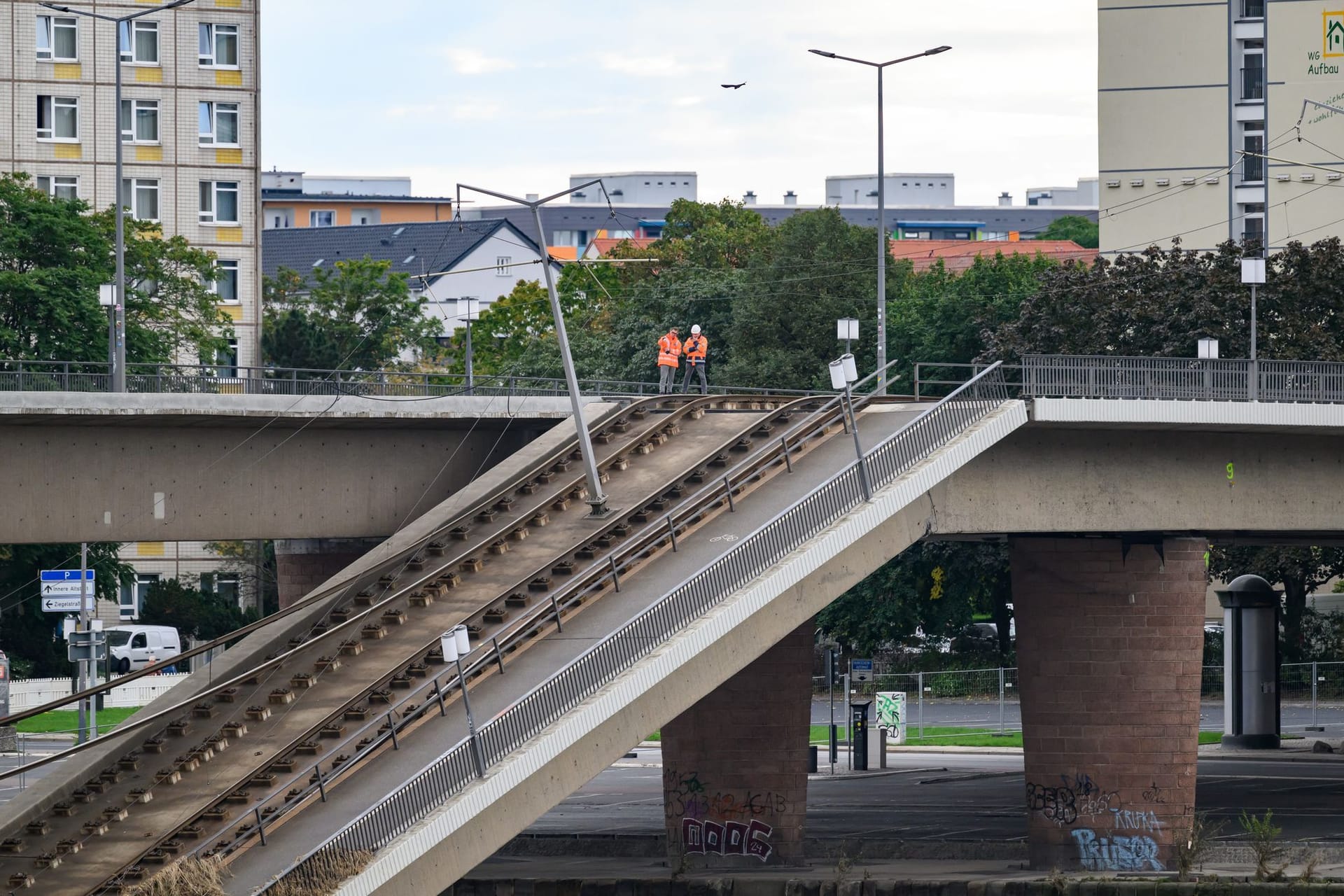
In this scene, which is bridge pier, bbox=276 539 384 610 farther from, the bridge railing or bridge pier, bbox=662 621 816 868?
the bridge railing

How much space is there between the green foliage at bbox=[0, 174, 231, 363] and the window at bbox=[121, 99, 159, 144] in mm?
9505

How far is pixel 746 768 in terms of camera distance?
37156 mm

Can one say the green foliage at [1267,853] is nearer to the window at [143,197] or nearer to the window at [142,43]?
the window at [143,197]

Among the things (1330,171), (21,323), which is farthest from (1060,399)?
(1330,171)

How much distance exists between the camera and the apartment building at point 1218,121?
7788cm

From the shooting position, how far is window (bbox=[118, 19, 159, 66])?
82688 millimetres

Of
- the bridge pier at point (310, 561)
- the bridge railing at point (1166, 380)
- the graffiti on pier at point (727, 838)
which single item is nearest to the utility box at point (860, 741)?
the bridge pier at point (310, 561)

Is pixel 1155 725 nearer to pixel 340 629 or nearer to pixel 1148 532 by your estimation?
pixel 1148 532

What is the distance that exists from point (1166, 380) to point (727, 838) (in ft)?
33.7

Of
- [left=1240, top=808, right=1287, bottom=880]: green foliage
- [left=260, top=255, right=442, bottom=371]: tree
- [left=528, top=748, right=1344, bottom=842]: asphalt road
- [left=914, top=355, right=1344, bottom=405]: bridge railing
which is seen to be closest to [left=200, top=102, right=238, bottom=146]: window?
[left=260, top=255, right=442, bottom=371]: tree

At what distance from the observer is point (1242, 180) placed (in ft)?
267

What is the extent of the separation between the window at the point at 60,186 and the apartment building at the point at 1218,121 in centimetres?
3723

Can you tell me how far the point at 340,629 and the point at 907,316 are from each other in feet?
155

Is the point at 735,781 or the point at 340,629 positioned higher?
the point at 340,629
